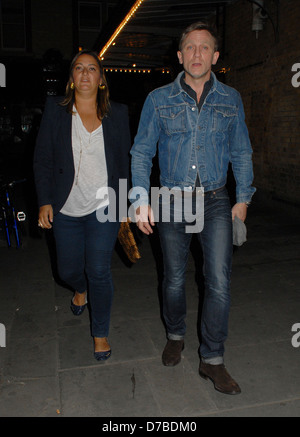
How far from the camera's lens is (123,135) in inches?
123

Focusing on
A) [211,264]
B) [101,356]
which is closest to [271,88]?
[211,264]

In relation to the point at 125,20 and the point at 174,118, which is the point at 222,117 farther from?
the point at 125,20

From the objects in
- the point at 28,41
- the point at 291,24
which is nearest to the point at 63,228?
the point at 291,24

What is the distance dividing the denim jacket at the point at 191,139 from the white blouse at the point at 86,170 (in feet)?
1.01

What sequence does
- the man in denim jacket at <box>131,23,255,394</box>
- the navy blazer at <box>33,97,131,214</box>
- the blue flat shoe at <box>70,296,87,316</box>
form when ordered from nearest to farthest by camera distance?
the man in denim jacket at <box>131,23,255,394</box> < the navy blazer at <box>33,97,131,214</box> < the blue flat shoe at <box>70,296,87,316</box>

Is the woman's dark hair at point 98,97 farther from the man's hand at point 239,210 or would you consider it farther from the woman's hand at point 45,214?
the man's hand at point 239,210

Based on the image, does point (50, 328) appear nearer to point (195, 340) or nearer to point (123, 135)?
point (195, 340)

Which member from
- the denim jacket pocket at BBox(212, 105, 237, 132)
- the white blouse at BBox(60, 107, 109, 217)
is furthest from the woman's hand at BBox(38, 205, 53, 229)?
the denim jacket pocket at BBox(212, 105, 237, 132)

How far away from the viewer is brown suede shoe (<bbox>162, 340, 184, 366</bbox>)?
120 inches

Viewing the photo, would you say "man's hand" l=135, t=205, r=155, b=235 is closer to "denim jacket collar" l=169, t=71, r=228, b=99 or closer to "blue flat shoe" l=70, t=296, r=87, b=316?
"denim jacket collar" l=169, t=71, r=228, b=99

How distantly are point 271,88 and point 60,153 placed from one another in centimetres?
748

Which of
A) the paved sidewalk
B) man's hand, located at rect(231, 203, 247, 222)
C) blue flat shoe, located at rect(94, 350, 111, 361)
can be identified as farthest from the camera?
blue flat shoe, located at rect(94, 350, 111, 361)

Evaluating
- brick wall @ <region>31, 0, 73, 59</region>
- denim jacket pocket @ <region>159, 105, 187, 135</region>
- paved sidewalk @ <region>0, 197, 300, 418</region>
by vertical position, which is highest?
brick wall @ <region>31, 0, 73, 59</region>

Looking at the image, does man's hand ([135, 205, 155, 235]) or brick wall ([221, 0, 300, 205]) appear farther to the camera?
brick wall ([221, 0, 300, 205])
